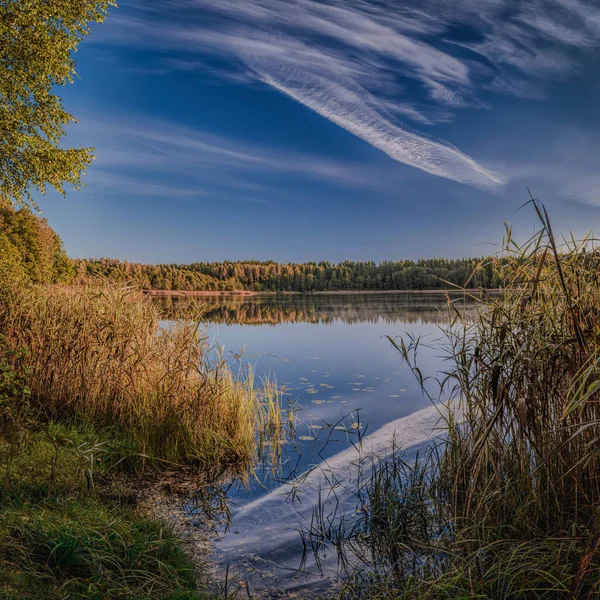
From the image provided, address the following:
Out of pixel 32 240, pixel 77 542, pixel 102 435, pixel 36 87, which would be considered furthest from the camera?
pixel 32 240

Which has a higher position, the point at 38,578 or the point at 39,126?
the point at 39,126

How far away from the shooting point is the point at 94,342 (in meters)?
7.95

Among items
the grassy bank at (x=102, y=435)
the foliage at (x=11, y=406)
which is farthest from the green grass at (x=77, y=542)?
the foliage at (x=11, y=406)

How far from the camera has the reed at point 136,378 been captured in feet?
22.8

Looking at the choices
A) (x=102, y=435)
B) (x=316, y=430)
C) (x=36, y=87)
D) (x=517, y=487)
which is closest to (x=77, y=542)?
(x=102, y=435)

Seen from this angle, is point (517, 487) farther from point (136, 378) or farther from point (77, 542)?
point (136, 378)

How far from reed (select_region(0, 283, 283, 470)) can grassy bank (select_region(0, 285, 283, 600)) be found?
0.02 meters

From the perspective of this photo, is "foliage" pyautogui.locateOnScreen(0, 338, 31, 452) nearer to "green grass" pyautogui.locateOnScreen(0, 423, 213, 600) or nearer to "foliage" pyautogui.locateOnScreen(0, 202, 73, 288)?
"green grass" pyautogui.locateOnScreen(0, 423, 213, 600)

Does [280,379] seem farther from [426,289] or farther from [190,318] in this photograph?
Result: [426,289]

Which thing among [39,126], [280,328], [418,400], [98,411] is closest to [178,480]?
[98,411]

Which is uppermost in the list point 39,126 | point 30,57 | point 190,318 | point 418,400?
point 30,57

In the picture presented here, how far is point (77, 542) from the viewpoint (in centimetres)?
368

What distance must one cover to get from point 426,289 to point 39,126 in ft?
336

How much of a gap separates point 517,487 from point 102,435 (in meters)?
5.50
